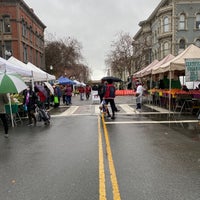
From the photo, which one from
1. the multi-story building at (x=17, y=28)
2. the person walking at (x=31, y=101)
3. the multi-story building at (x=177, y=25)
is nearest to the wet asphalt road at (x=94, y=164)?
the person walking at (x=31, y=101)

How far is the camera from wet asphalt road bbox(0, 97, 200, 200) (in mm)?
3834

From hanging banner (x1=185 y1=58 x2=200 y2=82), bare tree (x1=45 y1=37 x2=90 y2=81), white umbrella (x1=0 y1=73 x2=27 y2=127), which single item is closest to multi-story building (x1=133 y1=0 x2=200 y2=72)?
bare tree (x1=45 y1=37 x2=90 y2=81)

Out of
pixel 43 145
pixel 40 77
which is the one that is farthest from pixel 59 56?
pixel 43 145

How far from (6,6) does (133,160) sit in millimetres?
37588

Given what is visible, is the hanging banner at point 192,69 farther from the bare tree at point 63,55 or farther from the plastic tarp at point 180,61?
the bare tree at point 63,55

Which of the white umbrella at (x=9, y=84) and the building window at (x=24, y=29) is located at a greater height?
the building window at (x=24, y=29)

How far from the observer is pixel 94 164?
16.8 feet

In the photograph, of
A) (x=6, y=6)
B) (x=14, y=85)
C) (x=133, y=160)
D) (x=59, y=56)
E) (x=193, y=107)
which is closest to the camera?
(x=133, y=160)

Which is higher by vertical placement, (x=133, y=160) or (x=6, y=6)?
(x=6, y=6)

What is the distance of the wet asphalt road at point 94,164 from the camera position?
151 inches

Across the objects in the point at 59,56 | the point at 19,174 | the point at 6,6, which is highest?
the point at 6,6

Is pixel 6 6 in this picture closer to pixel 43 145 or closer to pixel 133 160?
pixel 43 145

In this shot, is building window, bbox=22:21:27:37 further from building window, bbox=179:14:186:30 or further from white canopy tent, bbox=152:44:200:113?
white canopy tent, bbox=152:44:200:113

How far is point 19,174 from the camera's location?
4.67m
